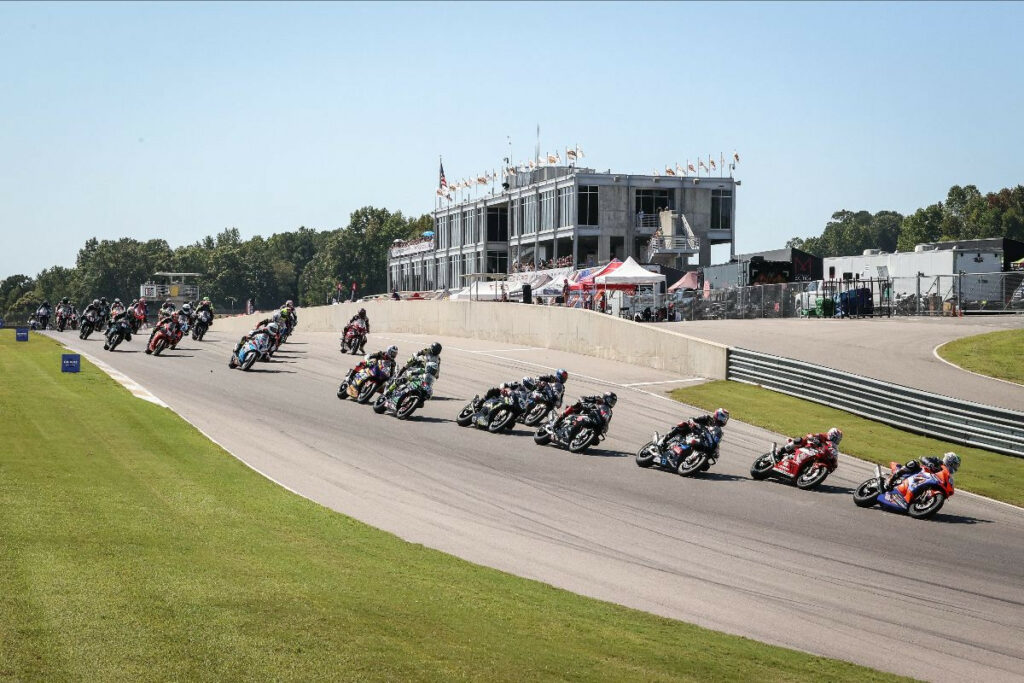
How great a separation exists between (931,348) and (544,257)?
6790 centimetres

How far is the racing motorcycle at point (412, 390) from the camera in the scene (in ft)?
80.4

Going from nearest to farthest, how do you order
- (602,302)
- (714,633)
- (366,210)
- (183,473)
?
(714,633), (183,473), (602,302), (366,210)

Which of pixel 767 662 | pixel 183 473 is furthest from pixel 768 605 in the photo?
pixel 183 473

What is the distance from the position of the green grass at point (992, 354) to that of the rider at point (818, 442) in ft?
38.5

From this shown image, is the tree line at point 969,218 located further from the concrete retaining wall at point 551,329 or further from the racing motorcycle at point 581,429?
the racing motorcycle at point 581,429

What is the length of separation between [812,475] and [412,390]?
381 inches

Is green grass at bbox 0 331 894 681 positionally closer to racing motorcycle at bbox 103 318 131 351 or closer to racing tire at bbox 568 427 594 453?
racing tire at bbox 568 427 594 453

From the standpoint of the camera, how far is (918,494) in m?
16.4

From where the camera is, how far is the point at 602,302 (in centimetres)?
5200

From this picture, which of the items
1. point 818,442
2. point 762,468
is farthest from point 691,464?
point 818,442

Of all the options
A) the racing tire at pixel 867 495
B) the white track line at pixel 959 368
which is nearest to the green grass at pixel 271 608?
the racing tire at pixel 867 495

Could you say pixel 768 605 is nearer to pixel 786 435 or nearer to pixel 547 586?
pixel 547 586

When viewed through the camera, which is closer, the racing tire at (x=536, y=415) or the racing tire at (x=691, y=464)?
the racing tire at (x=691, y=464)

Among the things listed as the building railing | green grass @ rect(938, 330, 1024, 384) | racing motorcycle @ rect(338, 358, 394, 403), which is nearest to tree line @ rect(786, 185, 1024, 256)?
the building railing
